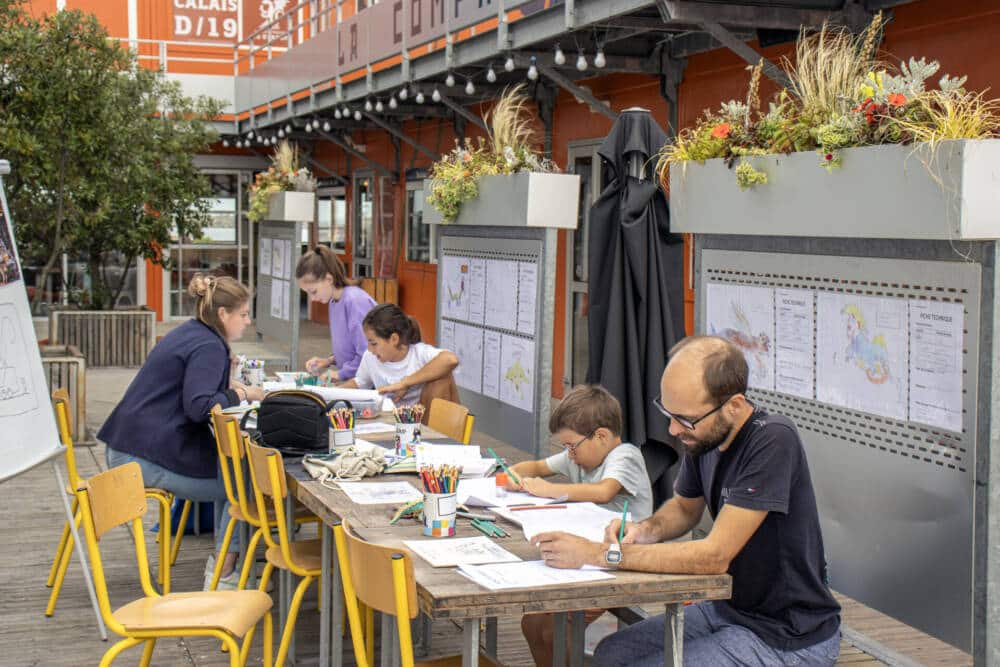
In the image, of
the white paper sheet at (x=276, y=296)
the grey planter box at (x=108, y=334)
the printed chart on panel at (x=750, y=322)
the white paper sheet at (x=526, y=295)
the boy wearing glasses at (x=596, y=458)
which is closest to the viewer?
the boy wearing glasses at (x=596, y=458)

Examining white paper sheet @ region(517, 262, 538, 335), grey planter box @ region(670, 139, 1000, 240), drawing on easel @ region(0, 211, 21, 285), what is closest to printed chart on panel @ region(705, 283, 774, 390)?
grey planter box @ region(670, 139, 1000, 240)

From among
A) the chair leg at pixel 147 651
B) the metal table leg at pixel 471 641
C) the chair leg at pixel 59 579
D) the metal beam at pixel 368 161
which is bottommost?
the chair leg at pixel 59 579

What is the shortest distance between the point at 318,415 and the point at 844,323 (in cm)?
197

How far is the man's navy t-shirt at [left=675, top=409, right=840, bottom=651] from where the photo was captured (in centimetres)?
304

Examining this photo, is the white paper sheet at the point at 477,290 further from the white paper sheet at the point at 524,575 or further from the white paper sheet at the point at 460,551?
the white paper sheet at the point at 524,575

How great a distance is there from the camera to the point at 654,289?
16.9 feet

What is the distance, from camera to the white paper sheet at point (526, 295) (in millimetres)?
6023

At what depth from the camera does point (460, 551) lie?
320 centimetres

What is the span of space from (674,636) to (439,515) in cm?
72

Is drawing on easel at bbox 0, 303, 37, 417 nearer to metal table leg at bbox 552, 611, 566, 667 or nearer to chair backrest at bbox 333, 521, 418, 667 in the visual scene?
chair backrest at bbox 333, 521, 418, 667

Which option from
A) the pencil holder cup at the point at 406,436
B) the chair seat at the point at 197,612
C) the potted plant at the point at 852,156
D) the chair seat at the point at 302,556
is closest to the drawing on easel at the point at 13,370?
the chair seat at the point at 302,556

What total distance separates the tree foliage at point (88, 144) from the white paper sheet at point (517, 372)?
4.74m

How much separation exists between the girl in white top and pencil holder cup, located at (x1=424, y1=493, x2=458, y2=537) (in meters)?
2.79

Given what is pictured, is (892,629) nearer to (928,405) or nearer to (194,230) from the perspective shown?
(928,405)
